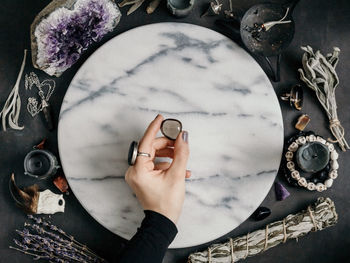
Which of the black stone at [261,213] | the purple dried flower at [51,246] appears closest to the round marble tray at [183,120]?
the black stone at [261,213]

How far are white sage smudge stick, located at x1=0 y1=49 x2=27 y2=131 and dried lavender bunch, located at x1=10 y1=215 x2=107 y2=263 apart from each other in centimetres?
31

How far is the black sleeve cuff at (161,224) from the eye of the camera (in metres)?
1.08

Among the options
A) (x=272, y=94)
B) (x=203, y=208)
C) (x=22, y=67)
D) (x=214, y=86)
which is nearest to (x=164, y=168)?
(x=203, y=208)

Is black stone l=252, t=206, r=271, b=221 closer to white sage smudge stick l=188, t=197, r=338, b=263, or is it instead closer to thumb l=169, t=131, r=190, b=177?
white sage smudge stick l=188, t=197, r=338, b=263

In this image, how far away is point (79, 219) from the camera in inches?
52.6

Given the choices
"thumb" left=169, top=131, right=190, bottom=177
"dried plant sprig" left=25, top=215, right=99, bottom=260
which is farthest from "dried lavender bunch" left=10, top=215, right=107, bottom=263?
"thumb" left=169, top=131, right=190, bottom=177

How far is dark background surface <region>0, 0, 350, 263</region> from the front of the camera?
1335mm

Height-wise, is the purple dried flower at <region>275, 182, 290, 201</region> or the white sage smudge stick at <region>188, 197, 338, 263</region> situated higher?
the purple dried flower at <region>275, 182, 290, 201</region>

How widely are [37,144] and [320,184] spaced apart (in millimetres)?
925

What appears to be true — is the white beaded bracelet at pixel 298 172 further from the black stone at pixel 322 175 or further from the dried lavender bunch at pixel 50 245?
the dried lavender bunch at pixel 50 245

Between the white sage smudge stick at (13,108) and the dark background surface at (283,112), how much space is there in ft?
0.06

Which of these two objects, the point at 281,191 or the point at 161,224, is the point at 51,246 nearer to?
the point at 161,224

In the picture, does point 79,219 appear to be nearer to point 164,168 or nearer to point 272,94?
point 164,168

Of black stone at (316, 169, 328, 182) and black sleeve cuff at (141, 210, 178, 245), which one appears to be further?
black stone at (316, 169, 328, 182)
